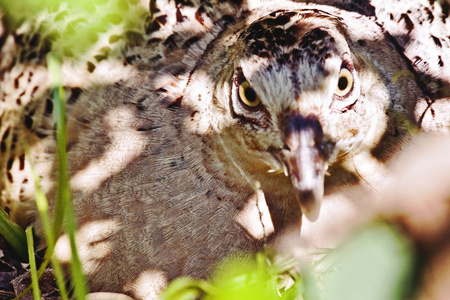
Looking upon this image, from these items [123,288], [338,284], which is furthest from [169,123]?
[338,284]

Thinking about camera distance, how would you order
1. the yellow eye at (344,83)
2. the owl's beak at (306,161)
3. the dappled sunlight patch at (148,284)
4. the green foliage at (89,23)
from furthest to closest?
1. the green foliage at (89,23)
2. the dappled sunlight patch at (148,284)
3. the yellow eye at (344,83)
4. the owl's beak at (306,161)

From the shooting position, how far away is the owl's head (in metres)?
1.93

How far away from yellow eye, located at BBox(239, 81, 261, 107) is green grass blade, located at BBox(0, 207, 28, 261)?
1.31 metres

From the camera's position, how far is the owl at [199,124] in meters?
2.17

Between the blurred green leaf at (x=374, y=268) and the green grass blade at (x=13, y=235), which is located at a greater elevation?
the blurred green leaf at (x=374, y=268)

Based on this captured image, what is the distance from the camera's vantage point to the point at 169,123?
8.05 feet

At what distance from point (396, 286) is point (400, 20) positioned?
171cm

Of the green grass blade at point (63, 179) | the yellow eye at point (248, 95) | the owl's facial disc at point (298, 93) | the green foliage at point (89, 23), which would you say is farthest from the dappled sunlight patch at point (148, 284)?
the green foliage at point (89, 23)

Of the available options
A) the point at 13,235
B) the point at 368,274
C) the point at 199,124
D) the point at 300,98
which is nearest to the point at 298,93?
the point at 300,98

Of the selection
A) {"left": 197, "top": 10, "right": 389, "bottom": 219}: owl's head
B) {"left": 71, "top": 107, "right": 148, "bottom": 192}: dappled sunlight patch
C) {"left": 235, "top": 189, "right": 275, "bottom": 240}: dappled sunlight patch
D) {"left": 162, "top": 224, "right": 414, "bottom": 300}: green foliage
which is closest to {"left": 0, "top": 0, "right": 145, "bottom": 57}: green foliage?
{"left": 71, "top": 107, "right": 148, "bottom": 192}: dappled sunlight patch

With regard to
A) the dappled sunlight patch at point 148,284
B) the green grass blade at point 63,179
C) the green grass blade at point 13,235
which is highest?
the green grass blade at point 63,179

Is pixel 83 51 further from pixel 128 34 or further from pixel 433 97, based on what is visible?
pixel 433 97

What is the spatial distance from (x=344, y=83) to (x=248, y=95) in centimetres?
34

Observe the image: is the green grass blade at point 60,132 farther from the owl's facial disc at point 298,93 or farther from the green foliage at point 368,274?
the green foliage at point 368,274
